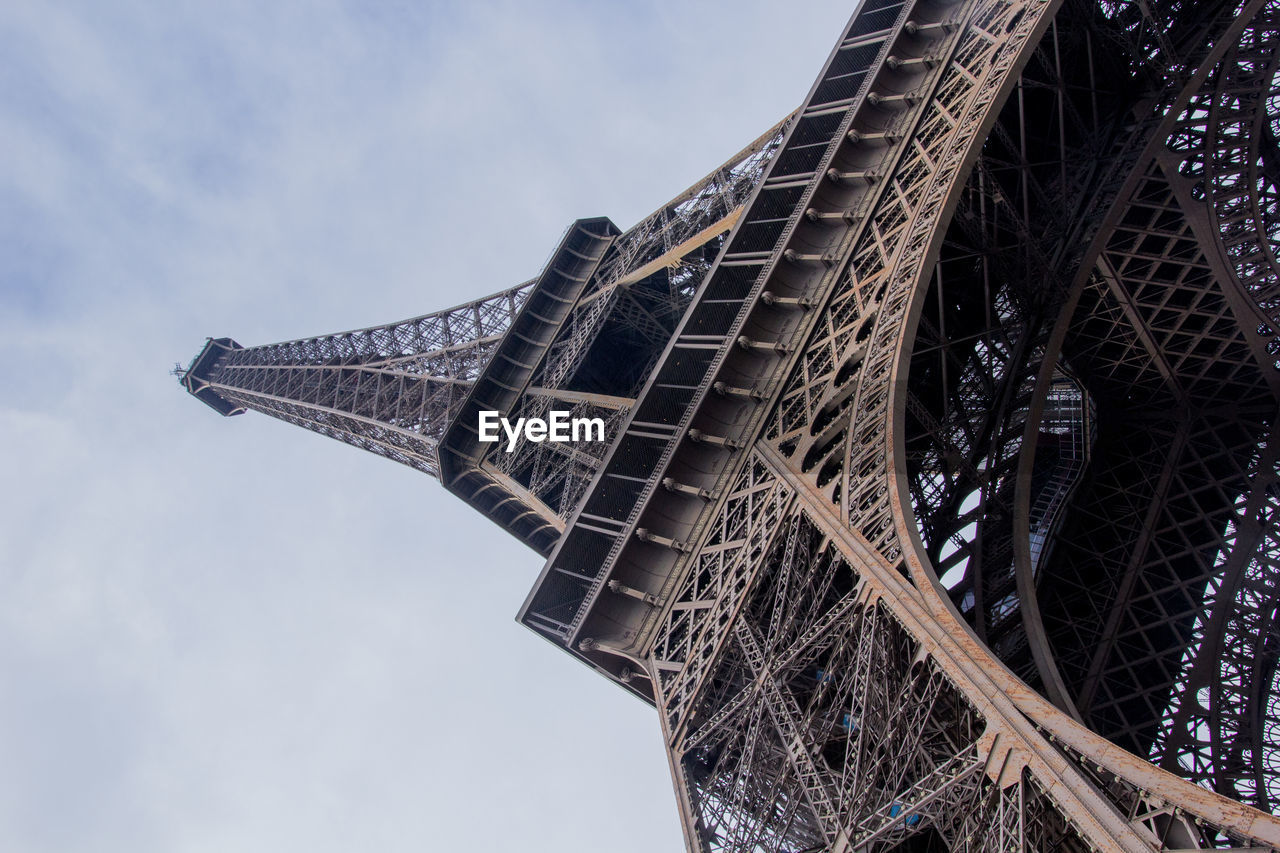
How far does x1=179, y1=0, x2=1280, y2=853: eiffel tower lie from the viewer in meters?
14.8

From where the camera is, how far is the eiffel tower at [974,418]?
48.6ft

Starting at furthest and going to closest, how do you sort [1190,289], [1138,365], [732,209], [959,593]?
[732,209]
[1138,365]
[1190,289]
[959,593]

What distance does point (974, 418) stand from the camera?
60.0 ft

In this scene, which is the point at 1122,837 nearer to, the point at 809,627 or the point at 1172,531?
the point at 809,627

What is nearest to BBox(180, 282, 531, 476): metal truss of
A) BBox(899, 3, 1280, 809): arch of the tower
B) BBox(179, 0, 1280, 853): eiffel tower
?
BBox(179, 0, 1280, 853): eiffel tower

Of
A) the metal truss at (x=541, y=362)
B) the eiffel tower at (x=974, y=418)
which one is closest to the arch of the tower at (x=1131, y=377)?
the eiffel tower at (x=974, y=418)

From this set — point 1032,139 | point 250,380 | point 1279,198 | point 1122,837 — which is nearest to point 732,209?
point 1032,139

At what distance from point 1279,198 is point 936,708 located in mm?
15620

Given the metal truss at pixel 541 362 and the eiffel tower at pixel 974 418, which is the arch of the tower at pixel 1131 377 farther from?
the metal truss at pixel 541 362

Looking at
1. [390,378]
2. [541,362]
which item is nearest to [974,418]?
[541,362]

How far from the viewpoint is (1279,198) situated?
2088cm

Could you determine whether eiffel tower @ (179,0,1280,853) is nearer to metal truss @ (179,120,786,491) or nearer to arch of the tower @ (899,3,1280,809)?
arch of the tower @ (899,3,1280,809)

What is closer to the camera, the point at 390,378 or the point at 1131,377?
the point at 1131,377

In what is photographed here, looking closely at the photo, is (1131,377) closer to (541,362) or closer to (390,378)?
(541,362)
